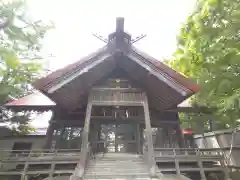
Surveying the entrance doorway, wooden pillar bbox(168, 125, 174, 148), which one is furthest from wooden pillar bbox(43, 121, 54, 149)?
wooden pillar bbox(168, 125, 174, 148)

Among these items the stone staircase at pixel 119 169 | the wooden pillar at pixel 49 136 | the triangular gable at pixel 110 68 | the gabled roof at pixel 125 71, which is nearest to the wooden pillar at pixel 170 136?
the gabled roof at pixel 125 71

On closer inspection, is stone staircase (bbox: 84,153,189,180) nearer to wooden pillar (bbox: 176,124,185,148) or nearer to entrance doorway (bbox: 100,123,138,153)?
entrance doorway (bbox: 100,123,138,153)

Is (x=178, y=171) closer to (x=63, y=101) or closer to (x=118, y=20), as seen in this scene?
(x=63, y=101)

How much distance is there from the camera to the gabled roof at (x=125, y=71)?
26.3ft

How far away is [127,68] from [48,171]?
6.64 meters

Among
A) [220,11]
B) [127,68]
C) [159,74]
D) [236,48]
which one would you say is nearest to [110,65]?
[127,68]

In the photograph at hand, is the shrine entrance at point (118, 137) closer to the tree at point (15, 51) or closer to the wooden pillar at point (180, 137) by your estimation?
the wooden pillar at point (180, 137)

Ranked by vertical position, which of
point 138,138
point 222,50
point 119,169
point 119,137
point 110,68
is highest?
point 110,68

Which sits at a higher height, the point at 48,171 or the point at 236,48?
the point at 236,48

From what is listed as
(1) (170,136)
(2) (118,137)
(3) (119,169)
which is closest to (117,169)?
(3) (119,169)

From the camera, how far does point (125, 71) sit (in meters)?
11.0

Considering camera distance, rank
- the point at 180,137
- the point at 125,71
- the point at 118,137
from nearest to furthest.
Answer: the point at 125,71, the point at 180,137, the point at 118,137

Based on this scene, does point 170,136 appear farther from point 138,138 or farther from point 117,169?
point 117,169

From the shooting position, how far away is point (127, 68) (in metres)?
10.6
